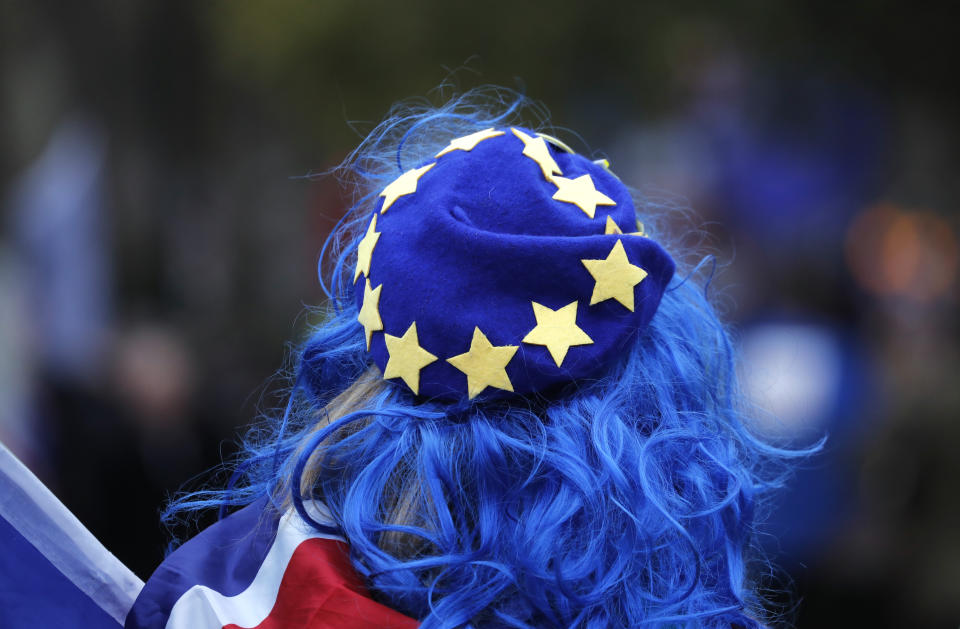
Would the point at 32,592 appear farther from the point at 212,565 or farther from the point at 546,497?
the point at 546,497

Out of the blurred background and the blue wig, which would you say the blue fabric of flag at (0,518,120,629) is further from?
the blurred background

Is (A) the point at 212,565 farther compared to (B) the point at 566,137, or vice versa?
(B) the point at 566,137

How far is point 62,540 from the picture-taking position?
43.1 inches

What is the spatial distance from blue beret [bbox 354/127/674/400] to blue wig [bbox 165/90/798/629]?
58 millimetres

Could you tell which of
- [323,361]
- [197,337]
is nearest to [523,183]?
[323,361]

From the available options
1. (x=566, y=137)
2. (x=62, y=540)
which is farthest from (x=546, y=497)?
(x=566, y=137)

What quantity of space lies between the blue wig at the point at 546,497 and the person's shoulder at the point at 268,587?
0.03m

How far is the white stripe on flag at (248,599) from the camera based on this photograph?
1066mm

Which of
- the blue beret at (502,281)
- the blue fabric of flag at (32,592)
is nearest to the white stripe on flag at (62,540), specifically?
the blue fabric of flag at (32,592)

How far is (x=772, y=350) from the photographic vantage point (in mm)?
3848

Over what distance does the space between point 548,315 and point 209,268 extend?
17.4ft

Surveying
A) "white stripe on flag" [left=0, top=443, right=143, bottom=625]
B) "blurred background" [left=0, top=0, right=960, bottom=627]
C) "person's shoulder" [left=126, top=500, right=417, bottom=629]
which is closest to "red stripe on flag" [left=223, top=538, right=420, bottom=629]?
"person's shoulder" [left=126, top=500, right=417, bottom=629]

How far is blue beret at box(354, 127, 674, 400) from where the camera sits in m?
1.08

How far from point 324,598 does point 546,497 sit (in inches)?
12.1
